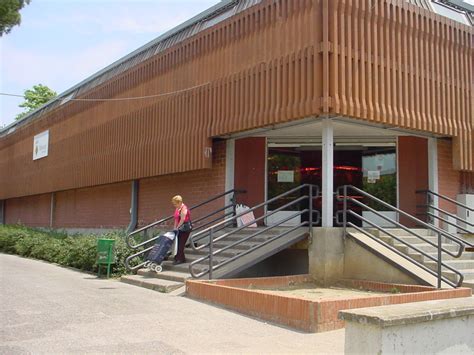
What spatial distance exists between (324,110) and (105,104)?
1213cm

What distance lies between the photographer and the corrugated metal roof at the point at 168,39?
1440cm

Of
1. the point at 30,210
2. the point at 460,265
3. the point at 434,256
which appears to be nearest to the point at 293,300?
the point at 434,256

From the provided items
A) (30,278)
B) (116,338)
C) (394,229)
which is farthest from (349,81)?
(30,278)

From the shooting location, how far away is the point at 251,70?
12.9 meters

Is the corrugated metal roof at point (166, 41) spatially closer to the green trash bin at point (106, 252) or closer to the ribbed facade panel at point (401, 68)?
the ribbed facade panel at point (401, 68)

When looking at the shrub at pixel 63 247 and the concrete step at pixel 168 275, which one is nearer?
the concrete step at pixel 168 275

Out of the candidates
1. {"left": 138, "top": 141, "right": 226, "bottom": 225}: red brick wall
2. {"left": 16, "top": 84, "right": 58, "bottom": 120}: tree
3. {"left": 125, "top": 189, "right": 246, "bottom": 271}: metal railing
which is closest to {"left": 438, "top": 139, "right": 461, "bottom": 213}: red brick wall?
{"left": 125, "top": 189, "right": 246, "bottom": 271}: metal railing

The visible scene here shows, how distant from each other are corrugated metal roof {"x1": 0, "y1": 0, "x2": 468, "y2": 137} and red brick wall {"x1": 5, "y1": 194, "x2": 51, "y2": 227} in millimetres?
5508

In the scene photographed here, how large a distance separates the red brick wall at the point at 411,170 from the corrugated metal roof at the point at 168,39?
11.0 feet

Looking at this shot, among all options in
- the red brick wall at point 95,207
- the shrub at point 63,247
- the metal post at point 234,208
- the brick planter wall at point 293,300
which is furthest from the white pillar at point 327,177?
the red brick wall at point 95,207

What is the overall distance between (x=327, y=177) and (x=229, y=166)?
3.68 m

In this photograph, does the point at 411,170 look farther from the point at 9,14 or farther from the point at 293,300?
the point at 9,14

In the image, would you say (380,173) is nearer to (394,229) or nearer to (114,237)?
(394,229)

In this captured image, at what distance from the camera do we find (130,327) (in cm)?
722
